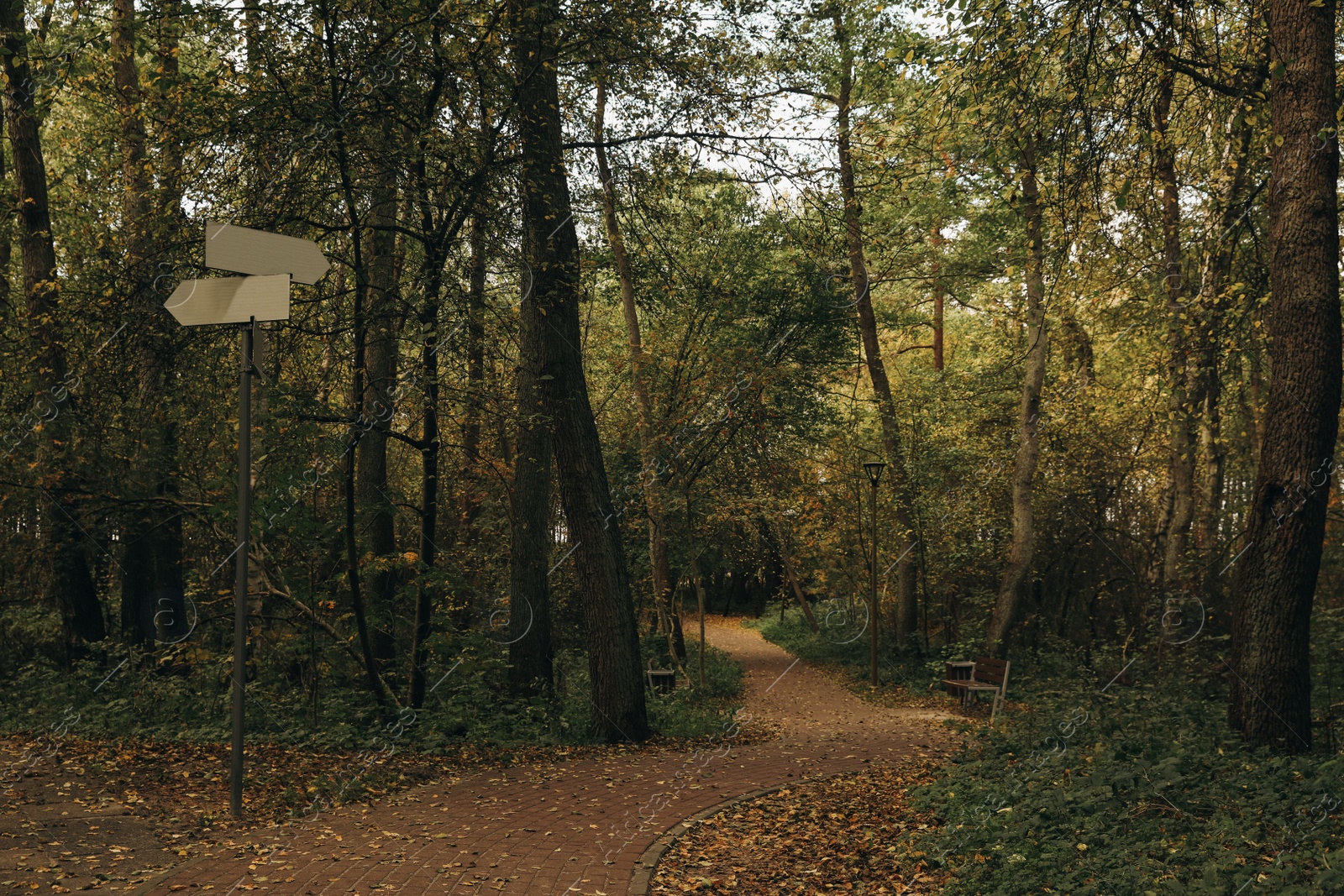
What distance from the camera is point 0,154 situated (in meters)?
15.3

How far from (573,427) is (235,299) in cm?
457

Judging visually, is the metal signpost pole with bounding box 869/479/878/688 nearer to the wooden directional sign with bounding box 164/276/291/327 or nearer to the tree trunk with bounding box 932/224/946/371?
the tree trunk with bounding box 932/224/946/371

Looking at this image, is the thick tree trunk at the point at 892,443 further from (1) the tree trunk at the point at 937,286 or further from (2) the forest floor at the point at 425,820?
(2) the forest floor at the point at 425,820

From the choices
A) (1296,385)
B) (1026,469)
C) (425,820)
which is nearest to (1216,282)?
(1296,385)

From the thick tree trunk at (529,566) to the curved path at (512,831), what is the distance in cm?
278

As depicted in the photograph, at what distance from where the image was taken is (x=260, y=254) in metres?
5.68

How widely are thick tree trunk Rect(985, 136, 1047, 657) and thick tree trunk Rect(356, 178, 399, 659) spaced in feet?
37.7

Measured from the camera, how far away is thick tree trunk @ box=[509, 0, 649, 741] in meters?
9.58

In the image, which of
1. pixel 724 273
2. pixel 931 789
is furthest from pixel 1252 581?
pixel 724 273

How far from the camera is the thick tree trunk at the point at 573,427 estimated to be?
9.58 metres

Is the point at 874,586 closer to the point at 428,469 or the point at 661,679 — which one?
the point at 661,679

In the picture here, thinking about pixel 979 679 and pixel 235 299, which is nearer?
pixel 235 299

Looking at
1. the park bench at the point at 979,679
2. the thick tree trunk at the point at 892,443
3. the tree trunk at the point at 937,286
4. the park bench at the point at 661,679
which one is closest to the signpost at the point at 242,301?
the park bench at the point at 979,679

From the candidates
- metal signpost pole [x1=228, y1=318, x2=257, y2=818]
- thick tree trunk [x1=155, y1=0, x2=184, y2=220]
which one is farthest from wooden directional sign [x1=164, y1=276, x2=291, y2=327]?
thick tree trunk [x1=155, y1=0, x2=184, y2=220]
